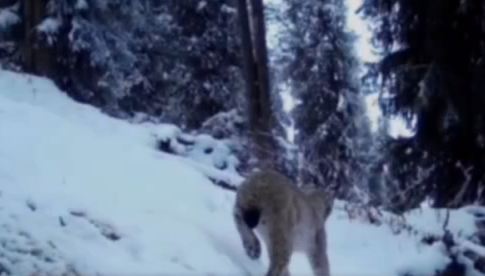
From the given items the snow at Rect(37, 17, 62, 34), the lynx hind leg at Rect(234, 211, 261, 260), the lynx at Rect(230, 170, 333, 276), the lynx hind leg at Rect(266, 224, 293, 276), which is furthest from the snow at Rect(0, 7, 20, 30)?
the lynx hind leg at Rect(266, 224, 293, 276)

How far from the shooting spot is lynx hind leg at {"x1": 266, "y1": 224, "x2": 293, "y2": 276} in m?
7.11

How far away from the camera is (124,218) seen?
702cm

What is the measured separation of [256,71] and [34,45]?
152 inches

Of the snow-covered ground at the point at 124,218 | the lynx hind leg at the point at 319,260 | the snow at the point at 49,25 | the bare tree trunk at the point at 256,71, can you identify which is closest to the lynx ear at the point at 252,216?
the snow-covered ground at the point at 124,218

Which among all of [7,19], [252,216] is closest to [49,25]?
[7,19]

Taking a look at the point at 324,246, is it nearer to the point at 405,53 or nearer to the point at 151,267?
the point at 151,267

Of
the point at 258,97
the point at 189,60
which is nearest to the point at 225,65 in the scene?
the point at 189,60

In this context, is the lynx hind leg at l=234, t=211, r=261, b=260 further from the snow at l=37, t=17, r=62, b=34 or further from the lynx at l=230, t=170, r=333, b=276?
the snow at l=37, t=17, r=62, b=34

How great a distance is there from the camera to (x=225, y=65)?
80.6 feet

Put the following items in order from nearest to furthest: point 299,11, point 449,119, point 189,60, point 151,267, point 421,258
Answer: point 151,267 < point 421,258 < point 449,119 < point 189,60 < point 299,11

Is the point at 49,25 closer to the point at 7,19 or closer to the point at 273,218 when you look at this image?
the point at 7,19

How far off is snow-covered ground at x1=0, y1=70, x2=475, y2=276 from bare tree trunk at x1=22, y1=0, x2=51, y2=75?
16.4 ft

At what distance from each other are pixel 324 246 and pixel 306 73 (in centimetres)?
2601

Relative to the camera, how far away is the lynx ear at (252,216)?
282 inches
